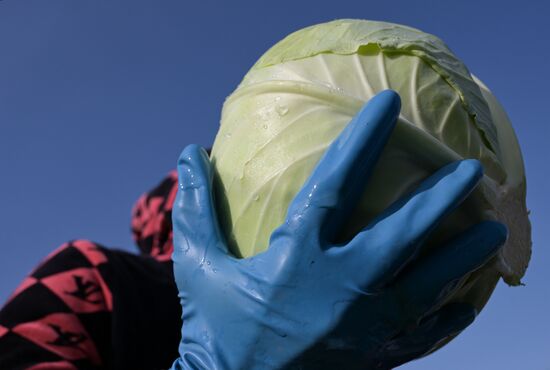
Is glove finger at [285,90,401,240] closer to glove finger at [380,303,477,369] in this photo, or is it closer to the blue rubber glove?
the blue rubber glove

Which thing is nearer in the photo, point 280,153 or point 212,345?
point 280,153

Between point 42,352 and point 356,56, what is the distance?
1.45 meters

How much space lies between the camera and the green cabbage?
1470 mm

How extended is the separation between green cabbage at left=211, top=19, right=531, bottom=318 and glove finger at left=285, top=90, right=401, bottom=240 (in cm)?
4

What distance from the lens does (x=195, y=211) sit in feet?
5.38

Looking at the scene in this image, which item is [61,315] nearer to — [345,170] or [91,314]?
[91,314]

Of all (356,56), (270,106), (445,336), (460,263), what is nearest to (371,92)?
(356,56)

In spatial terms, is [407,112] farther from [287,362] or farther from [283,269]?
[287,362]

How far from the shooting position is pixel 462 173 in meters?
1.39

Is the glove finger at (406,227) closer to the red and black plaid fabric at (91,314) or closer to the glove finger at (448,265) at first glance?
the glove finger at (448,265)

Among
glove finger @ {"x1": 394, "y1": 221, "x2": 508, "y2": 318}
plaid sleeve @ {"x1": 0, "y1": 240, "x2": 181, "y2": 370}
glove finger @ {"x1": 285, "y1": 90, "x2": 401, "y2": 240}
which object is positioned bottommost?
plaid sleeve @ {"x1": 0, "y1": 240, "x2": 181, "y2": 370}

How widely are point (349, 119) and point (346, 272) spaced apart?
0.38 m

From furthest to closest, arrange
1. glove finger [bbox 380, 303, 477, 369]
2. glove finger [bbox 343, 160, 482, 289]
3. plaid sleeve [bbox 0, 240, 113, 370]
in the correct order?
plaid sleeve [bbox 0, 240, 113, 370]
glove finger [bbox 380, 303, 477, 369]
glove finger [bbox 343, 160, 482, 289]

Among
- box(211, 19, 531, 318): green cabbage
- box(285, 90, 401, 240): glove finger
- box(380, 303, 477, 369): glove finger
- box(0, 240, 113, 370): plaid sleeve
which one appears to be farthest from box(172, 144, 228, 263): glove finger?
box(0, 240, 113, 370): plaid sleeve
